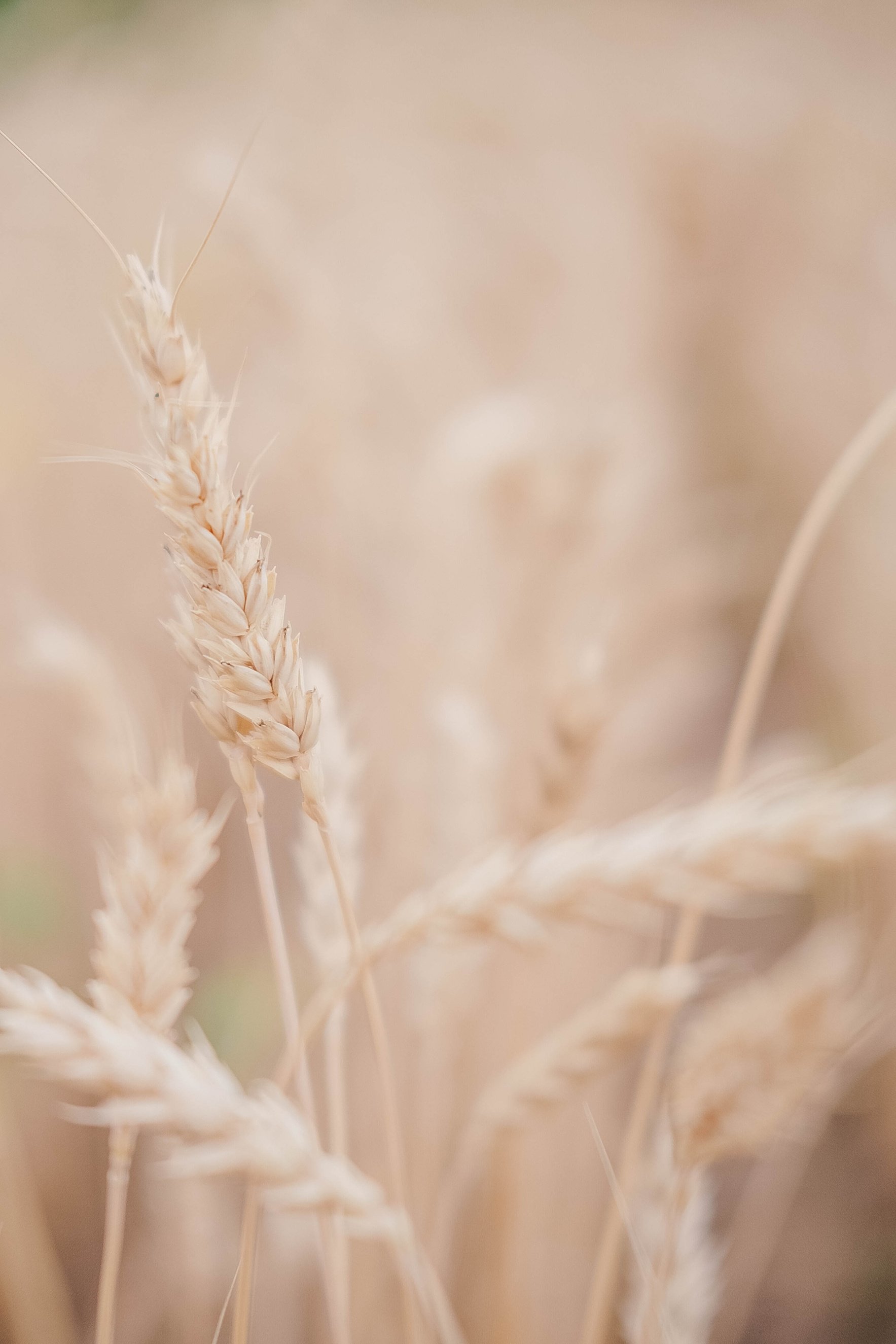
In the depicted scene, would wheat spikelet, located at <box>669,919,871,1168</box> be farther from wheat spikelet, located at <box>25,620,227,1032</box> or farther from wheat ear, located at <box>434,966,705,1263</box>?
wheat spikelet, located at <box>25,620,227,1032</box>

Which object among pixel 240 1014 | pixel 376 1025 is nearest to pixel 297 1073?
pixel 376 1025

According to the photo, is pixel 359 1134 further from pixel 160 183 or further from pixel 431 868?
pixel 160 183

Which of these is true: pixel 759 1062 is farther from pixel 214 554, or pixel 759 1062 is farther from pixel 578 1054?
pixel 214 554

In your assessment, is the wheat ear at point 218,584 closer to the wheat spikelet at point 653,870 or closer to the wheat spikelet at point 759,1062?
the wheat spikelet at point 653,870

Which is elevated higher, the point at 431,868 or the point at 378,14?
the point at 378,14

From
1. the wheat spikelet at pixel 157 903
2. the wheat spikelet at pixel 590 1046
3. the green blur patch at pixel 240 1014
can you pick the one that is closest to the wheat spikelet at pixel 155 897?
the wheat spikelet at pixel 157 903

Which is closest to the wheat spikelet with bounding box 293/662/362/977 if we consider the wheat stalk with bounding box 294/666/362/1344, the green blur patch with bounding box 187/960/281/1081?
the wheat stalk with bounding box 294/666/362/1344

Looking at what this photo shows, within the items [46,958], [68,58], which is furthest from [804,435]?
[46,958]
